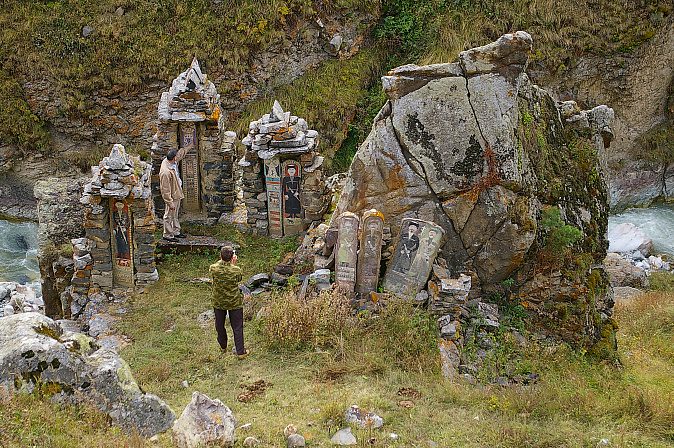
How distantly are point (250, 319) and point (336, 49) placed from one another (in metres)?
13.6

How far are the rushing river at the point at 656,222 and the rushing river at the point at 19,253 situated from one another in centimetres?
1781

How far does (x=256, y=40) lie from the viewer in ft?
59.6

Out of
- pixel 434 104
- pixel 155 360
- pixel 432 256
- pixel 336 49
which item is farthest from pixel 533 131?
pixel 336 49

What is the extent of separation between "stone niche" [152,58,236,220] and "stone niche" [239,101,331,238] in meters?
0.98

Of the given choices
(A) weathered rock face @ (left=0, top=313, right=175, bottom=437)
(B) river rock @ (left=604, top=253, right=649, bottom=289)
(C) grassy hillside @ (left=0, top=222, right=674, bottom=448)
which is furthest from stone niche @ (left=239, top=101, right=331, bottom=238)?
(B) river rock @ (left=604, top=253, right=649, bottom=289)

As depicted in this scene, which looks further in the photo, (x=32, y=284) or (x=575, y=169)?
(x=32, y=284)

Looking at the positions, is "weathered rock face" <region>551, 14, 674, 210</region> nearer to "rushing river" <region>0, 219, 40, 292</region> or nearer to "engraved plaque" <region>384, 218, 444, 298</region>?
"engraved plaque" <region>384, 218, 444, 298</region>

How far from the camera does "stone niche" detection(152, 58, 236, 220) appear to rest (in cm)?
1164

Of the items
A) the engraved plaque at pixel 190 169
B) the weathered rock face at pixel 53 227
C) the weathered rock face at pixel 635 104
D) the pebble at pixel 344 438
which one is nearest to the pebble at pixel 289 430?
the pebble at pixel 344 438

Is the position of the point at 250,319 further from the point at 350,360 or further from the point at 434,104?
the point at 434,104

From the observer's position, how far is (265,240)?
11453 mm

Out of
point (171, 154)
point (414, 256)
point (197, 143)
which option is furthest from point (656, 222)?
point (171, 154)

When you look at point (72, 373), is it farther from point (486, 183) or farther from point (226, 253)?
point (486, 183)

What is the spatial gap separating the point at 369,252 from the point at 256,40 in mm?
12778
